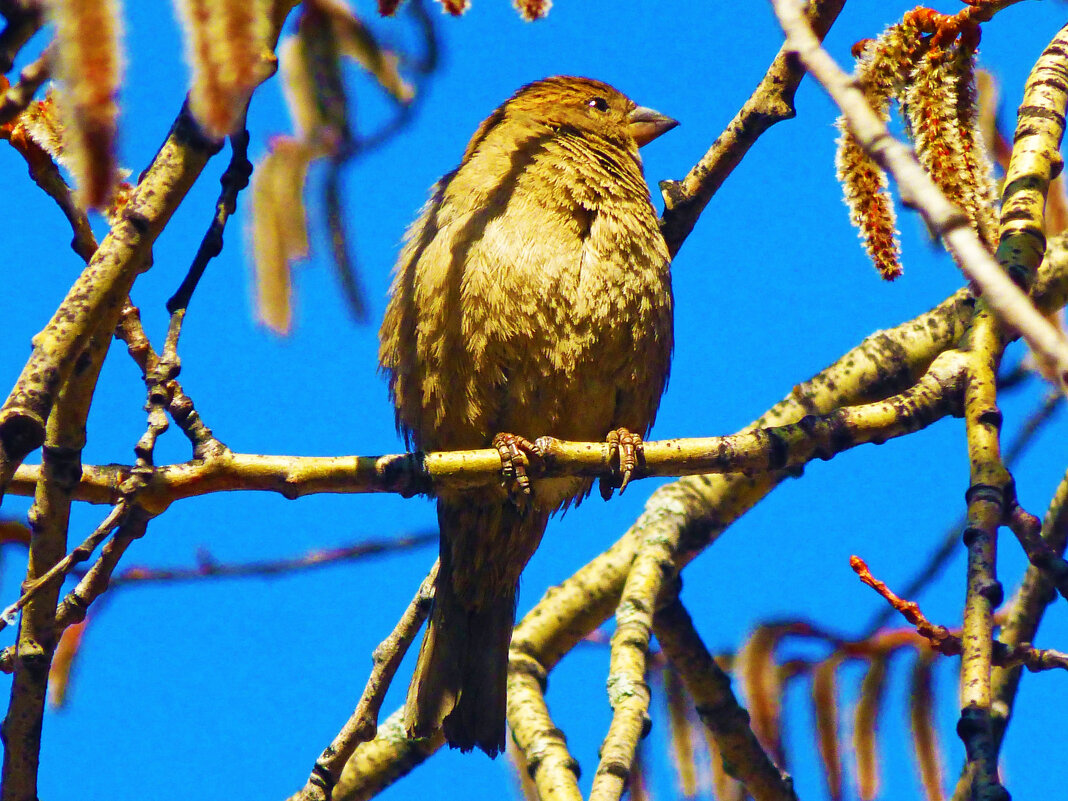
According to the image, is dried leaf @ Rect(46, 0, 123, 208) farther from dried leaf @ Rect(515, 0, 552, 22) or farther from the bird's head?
the bird's head

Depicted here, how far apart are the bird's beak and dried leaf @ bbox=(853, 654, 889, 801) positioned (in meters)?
2.70

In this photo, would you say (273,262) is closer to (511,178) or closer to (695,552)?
(511,178)

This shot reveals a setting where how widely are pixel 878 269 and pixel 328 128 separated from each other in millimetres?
1392

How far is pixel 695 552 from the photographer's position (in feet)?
15.6

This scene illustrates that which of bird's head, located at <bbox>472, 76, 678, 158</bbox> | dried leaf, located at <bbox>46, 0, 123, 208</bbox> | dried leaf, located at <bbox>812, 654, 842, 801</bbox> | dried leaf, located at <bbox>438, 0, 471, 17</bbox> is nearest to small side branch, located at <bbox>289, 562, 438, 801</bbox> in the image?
dried leaf, located at <bbox>812, 654, 842, 801</bbox>

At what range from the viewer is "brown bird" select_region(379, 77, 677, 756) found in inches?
165

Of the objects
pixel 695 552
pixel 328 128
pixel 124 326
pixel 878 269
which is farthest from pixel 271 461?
pixel 695 552

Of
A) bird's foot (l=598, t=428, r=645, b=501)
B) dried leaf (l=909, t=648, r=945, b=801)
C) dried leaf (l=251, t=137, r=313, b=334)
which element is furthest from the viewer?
dried leaf (l=909, t=648, r=945, b=801)

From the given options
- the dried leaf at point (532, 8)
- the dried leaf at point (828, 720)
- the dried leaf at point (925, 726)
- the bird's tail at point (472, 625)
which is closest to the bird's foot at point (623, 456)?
the bird's tail at point (472, 625)

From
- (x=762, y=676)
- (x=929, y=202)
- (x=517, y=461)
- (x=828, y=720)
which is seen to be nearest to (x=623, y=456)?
(x=517, y=461)

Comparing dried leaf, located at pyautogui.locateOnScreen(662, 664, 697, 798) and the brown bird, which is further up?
the brown bird

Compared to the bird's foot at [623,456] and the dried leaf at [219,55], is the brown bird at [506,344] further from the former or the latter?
the dried leaf at [219,55]

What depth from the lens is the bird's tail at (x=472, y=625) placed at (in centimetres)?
447

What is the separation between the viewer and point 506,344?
418 cm
